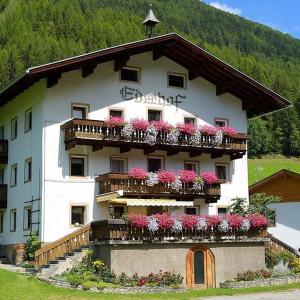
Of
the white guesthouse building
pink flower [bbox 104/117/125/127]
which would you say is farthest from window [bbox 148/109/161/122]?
pink flower [bbox 104/117/125/127]

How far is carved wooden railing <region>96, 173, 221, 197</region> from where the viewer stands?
31.1 metres

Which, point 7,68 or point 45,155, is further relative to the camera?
point 7,68

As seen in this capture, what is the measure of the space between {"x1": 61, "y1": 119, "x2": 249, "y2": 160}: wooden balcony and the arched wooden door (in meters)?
6.74

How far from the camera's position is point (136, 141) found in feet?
106

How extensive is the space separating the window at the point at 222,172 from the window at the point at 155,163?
12.8 ft

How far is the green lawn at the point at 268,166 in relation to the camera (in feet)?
303

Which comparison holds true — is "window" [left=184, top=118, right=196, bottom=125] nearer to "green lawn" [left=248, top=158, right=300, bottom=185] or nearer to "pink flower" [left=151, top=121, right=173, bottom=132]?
"pink flower" [left=151, top=121, right=173, bottom=132]

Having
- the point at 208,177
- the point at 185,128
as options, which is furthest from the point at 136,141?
the point at 208,177

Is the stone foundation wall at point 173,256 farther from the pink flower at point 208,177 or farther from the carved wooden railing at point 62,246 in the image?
the pink flower at point 208,177

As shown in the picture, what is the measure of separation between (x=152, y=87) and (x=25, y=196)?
945 centimetres

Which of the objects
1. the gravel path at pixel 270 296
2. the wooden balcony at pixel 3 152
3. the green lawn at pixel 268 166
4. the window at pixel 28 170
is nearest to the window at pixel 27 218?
the window at pixel 28 170

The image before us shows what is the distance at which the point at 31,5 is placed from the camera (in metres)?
177

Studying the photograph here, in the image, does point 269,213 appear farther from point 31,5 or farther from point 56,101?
point 31,5

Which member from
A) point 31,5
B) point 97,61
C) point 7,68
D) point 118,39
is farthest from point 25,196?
point 31,5
